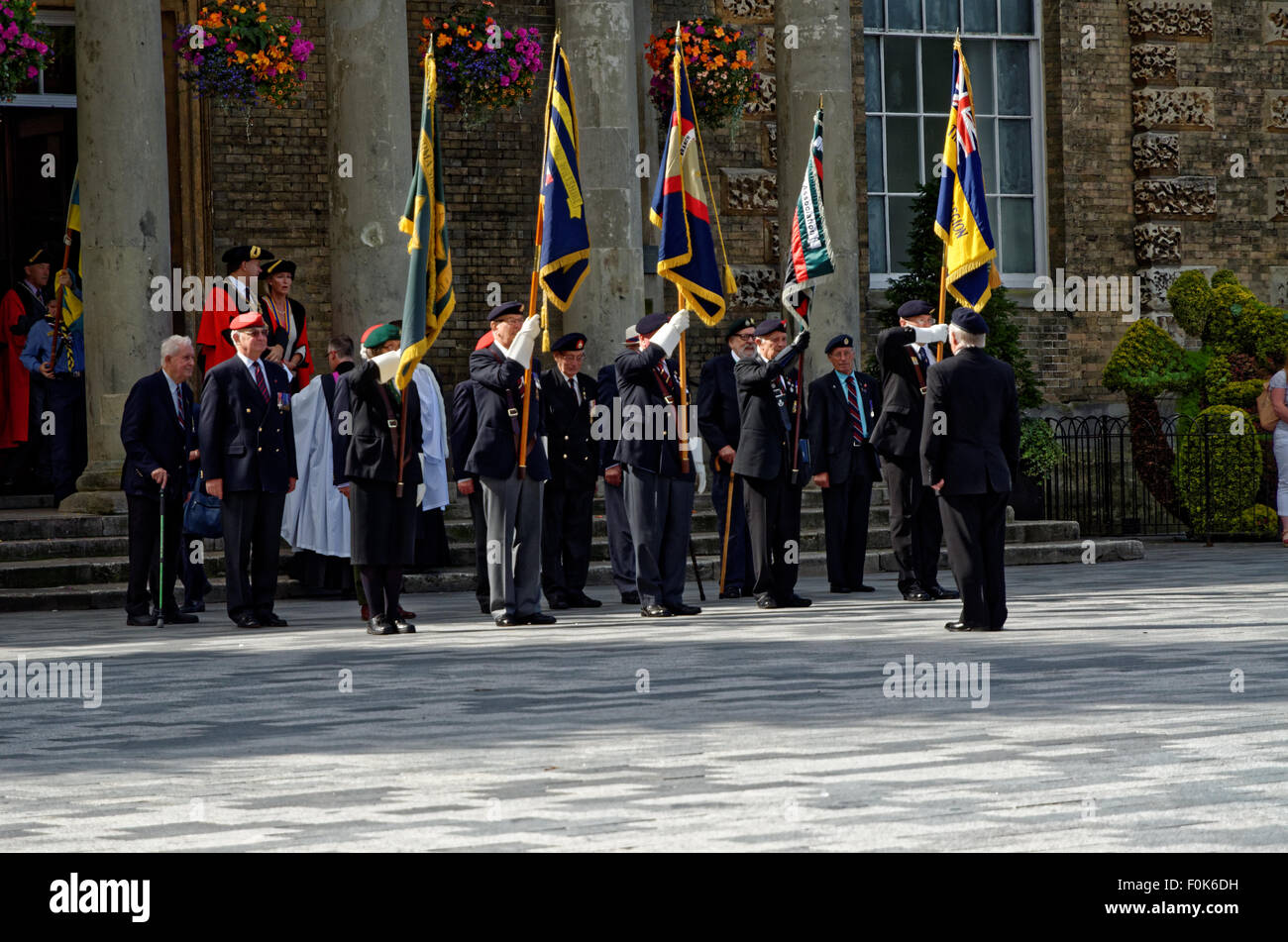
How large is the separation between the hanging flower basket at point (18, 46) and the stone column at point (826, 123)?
7555 mm

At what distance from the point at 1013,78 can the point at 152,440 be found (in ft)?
43.5

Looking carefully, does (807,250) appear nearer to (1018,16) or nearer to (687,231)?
(687,231)

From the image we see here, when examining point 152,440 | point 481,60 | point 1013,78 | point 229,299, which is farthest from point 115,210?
point 1013,78

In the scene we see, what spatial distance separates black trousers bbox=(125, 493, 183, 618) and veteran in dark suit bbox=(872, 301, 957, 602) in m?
5.00

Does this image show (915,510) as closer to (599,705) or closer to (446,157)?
(599,705)

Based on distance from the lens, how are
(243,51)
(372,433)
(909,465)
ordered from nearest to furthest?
(372,433) → (909,465) → (243,51)

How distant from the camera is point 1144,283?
75.5 feet

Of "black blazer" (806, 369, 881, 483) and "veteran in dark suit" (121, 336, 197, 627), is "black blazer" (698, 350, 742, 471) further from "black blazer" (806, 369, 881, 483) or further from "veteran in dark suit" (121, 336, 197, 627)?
"veteran in dark suit" (121, 336, 197, 627)

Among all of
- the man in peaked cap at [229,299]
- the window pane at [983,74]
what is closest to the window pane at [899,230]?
the window pane at [983,74]

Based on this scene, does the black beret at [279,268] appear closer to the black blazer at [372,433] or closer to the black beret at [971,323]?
the black blazer at [372,433]

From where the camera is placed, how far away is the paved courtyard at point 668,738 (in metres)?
5.50

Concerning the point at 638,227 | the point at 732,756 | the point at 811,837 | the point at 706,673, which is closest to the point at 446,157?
the point at 638,227

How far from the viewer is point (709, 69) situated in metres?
19.3

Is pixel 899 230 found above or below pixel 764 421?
above
